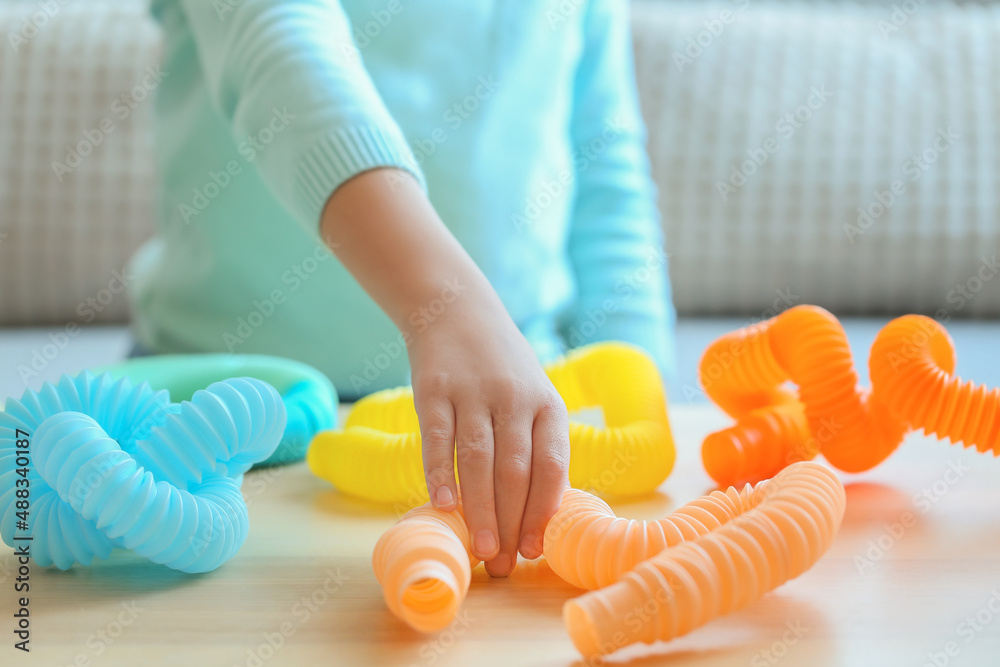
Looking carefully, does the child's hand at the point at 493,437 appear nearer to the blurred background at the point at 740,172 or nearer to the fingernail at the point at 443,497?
the fingernail at the point at 443,497

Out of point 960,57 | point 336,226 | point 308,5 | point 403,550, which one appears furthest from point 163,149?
point 960,57

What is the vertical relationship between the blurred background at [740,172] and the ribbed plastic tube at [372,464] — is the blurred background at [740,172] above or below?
below

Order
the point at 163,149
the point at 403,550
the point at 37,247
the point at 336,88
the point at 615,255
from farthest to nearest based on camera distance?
the point at 37,247 < the point at 615,255 < the point at 163,149 < the point at 336,88 < the point at 403,550

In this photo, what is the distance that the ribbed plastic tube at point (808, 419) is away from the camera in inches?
23.7

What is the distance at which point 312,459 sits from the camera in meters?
0.64

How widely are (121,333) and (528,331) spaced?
89cm

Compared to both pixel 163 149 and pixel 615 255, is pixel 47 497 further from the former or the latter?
pixel 615 255

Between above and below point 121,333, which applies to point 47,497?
above
